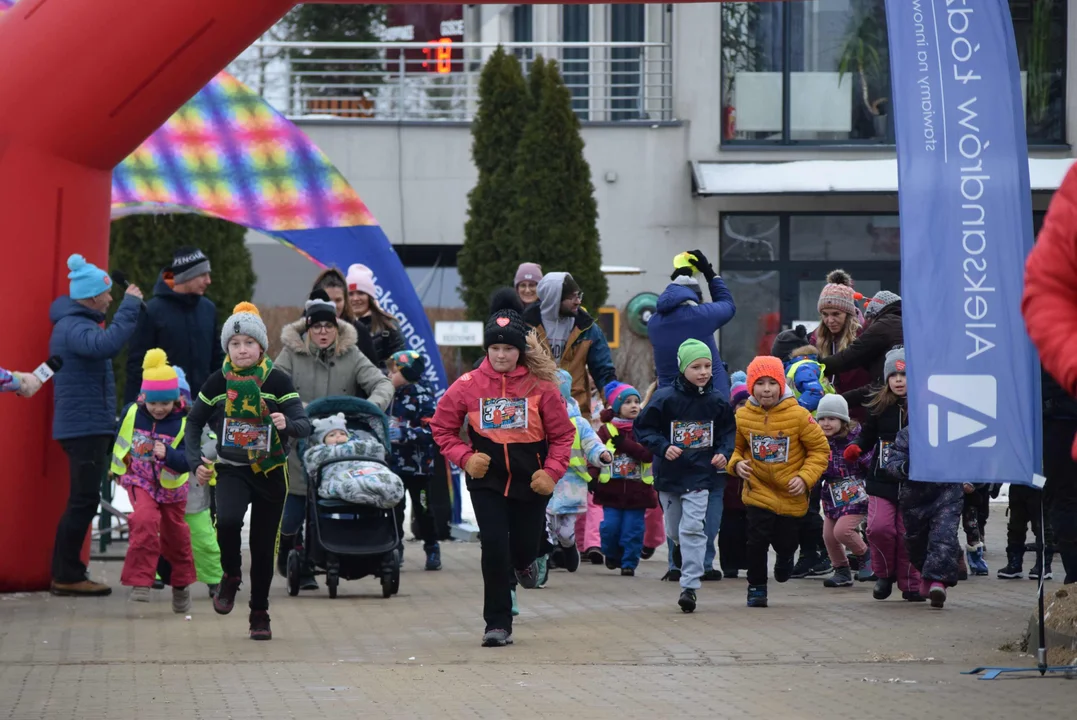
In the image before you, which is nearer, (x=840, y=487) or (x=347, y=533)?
(x=347, y=533)

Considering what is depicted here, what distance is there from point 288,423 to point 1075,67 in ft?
67.0

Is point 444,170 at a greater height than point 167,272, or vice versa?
point 444,170

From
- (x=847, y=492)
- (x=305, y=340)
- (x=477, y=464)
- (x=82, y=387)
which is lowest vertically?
(x=847, y=492)

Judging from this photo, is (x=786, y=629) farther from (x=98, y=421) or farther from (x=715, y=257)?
(x=715, y=257)

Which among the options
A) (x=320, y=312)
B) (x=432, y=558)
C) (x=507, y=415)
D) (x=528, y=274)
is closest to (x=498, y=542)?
(x=507, y=415)

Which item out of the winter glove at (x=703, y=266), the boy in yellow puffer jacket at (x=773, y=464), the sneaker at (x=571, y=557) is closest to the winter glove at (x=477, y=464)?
the boy in yellow puffer jacket at (x=773, y=464)

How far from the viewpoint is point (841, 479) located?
1152cm

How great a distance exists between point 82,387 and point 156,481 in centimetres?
82

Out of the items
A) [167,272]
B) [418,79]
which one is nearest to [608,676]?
[167,272]

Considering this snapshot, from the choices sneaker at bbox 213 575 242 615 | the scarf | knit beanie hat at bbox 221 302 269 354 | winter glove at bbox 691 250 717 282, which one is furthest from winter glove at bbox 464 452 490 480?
winter glove at bbox 691 250 717 282

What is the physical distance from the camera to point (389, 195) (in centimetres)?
2839

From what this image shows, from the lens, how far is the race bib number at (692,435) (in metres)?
11.1

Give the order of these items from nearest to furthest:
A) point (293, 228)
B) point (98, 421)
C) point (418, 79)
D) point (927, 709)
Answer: point (927, 709) → point (98, 421) → point (293, 228) → point (418, 79)

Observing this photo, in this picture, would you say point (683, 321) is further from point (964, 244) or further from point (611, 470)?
point (964, 244)
